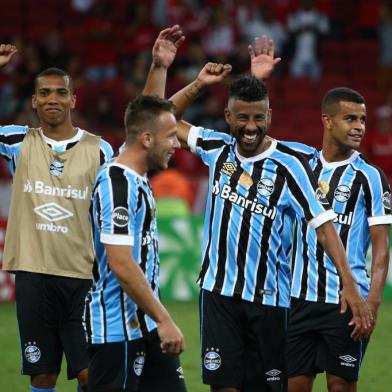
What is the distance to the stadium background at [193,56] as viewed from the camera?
18.7 meters

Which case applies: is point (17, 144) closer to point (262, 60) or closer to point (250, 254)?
point (262, 60)

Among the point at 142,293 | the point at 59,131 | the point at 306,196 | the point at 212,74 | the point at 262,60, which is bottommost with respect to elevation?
the point at 142,293

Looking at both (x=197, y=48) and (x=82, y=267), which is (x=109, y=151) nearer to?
(x=82, y=267)

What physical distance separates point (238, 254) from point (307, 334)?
0.90 meters

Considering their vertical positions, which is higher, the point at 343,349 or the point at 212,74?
the point at 212,74

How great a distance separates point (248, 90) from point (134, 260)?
66.0 inches

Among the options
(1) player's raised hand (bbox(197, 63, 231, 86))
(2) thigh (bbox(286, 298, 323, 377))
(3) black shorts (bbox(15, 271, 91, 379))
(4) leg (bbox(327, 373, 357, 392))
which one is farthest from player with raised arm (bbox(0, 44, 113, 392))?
(4) leg (bbox(327, 373, 357, 392))

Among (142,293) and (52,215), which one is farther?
(52,215)

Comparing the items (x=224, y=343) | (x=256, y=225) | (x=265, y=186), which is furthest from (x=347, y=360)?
(x=265, y=186)

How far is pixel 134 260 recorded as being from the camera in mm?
5922

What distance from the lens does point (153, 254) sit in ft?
20.4

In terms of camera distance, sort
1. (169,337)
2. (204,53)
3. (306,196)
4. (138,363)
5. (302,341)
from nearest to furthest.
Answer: (169,337) < (138,363) < (306,196) < (302,341) < (204,53)

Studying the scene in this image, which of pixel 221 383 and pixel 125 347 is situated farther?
pixel 221 383

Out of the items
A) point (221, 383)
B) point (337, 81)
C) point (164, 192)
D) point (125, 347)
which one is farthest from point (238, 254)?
point (337, 81)
